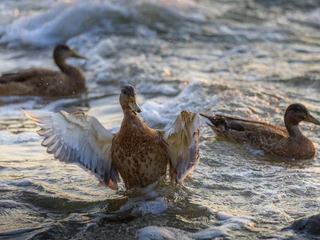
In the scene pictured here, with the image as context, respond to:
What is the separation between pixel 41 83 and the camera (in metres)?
11.3

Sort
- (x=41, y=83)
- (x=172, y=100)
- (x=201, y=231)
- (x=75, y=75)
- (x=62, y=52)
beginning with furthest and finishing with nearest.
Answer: (x=62, y=52), (x=75, y=75), (x=41, y=83), (x=172, y=100), (x=201, y=231)

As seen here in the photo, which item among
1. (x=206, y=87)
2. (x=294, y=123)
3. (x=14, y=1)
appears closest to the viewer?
(x=294, y=123)

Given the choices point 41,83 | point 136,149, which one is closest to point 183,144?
point 136,149

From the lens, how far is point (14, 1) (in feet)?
68.6

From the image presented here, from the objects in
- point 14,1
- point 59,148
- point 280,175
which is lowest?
point 280,175

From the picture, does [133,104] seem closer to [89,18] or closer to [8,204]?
[8,204]

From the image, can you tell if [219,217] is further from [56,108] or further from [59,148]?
[56,108]

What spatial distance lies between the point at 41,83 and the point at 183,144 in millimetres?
5810

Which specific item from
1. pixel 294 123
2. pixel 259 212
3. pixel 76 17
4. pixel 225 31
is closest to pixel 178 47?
pixel 225 31

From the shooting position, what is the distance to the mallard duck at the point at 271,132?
25.2ft

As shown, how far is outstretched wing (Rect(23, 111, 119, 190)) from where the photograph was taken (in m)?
5.85

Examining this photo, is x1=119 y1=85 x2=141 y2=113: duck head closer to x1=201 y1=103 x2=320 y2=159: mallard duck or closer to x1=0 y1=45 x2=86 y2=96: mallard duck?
x1=201 y1=103 x2=320 y2=159: mallard duck

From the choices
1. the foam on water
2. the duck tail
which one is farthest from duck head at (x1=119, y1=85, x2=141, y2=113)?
the foam on water

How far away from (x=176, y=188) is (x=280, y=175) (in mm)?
1131
